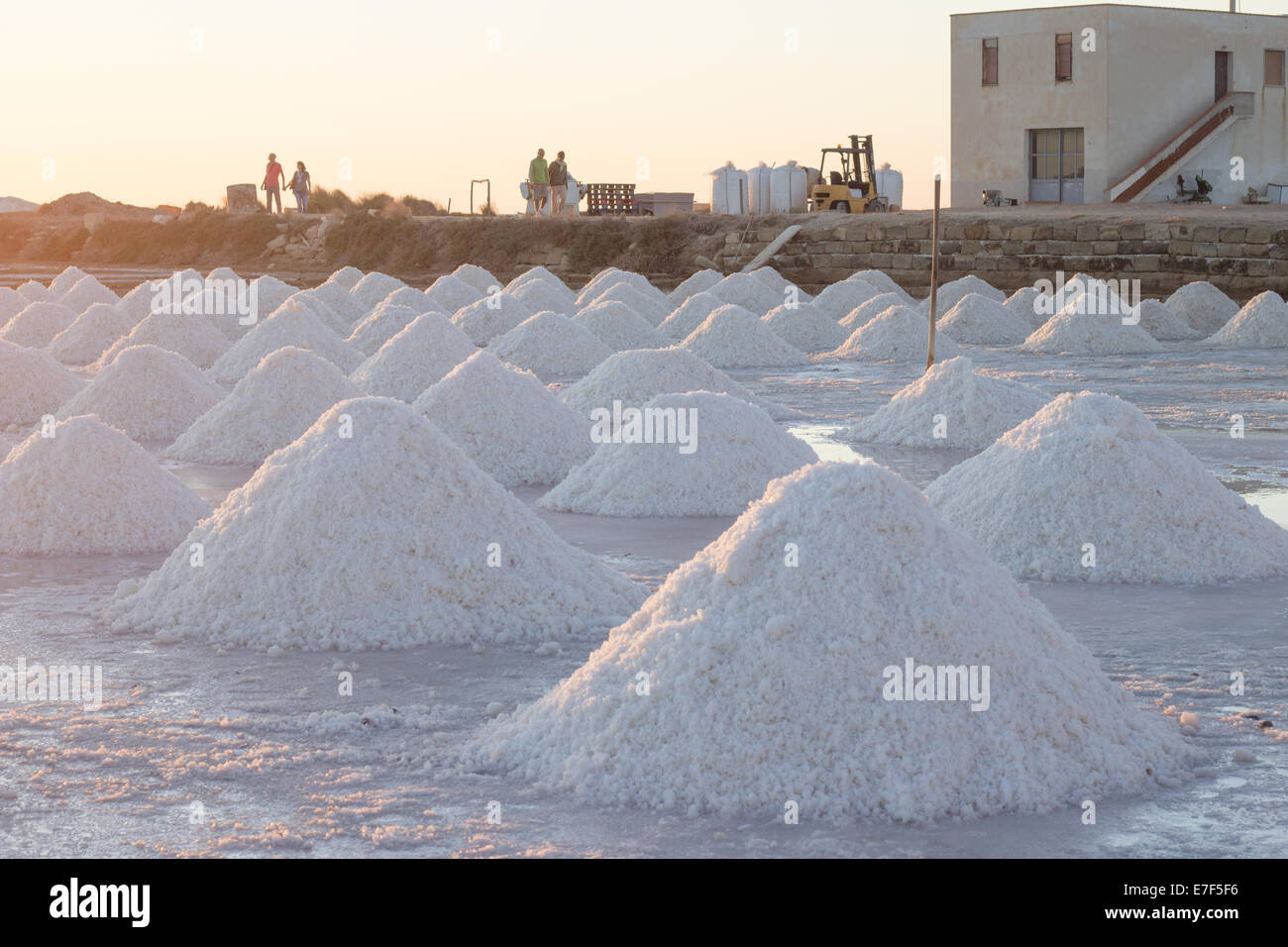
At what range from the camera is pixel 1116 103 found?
98.3 feet

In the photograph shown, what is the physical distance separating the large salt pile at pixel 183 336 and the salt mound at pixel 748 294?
7.30m

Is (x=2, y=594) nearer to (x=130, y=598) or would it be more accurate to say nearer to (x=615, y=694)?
(x=130, y=598)

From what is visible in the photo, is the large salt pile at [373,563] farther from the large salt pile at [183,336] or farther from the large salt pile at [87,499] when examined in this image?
the large salt pile at [183,336]

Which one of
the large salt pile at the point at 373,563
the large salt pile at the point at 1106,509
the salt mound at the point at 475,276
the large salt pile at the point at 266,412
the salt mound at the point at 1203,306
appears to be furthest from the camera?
the salt mound at the point at 475,276

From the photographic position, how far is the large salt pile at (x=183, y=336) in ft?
56.2

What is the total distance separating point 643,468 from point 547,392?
6.53 ft

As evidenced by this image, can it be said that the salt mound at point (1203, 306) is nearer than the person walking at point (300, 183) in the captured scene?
Yes

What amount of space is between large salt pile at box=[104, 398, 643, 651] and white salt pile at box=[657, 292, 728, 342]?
1264 cm

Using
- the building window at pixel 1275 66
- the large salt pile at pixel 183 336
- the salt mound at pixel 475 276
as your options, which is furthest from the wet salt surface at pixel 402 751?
the building window at pixel 1275 66

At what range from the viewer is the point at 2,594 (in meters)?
6.72

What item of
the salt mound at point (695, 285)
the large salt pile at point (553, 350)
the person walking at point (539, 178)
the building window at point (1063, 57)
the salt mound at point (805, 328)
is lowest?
the large salt pile at point (553, 350)

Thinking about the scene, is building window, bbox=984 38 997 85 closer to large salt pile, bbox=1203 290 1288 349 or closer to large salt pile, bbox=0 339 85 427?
large salt pile, bbox=1203 290 1288 349
